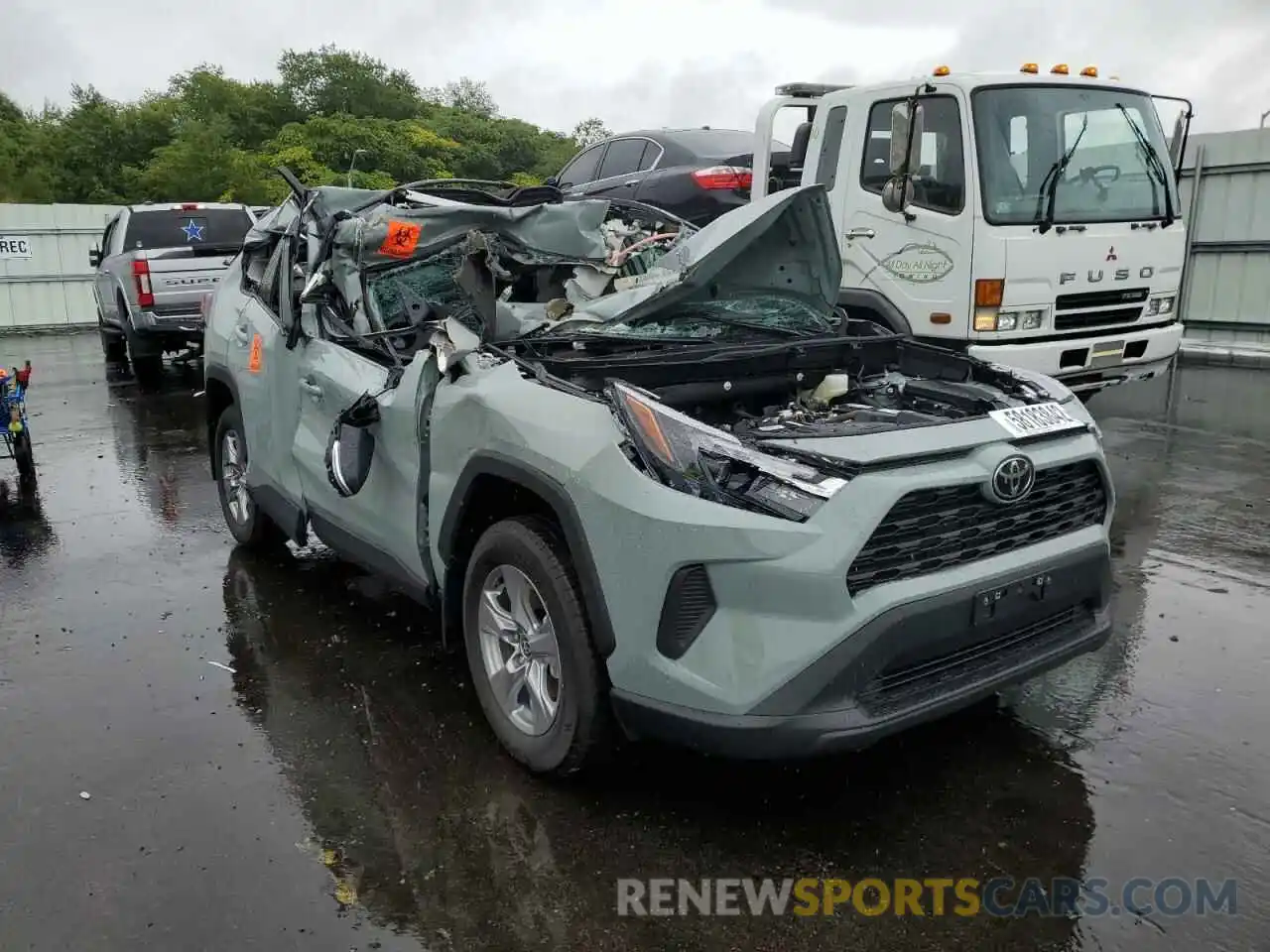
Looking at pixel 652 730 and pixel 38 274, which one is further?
pixel 38 274

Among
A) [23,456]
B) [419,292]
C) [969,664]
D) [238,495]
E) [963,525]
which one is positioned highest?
[419,292]

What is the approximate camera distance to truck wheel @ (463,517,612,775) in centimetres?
304

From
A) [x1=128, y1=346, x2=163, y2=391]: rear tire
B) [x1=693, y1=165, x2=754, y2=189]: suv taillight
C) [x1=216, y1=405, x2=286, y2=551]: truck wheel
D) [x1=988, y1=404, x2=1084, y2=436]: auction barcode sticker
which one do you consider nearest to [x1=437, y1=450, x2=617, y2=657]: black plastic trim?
[x1=988, y1=404, x2=1084, y2=436]: auction barcode sticker

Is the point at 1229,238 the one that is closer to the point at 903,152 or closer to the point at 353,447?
the point at 903,152

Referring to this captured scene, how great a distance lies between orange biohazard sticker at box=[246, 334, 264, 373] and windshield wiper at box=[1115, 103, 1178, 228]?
20.1ft

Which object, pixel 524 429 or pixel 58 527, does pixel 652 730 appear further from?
pixel 58 527

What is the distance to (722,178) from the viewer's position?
32.4 feet

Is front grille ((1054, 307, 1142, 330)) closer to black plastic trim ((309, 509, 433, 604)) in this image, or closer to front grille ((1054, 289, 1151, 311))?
front grille ((1054, 289, 1151, 311))

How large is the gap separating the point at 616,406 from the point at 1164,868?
1975mm

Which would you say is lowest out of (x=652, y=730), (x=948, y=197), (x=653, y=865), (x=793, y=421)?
(x=653, y=865)

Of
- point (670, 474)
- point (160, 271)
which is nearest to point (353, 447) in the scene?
point (670, 474)

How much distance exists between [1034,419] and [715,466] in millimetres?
1138

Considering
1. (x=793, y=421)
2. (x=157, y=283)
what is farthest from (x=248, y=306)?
(x=157, y=283)

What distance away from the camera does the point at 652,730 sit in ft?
9.47
